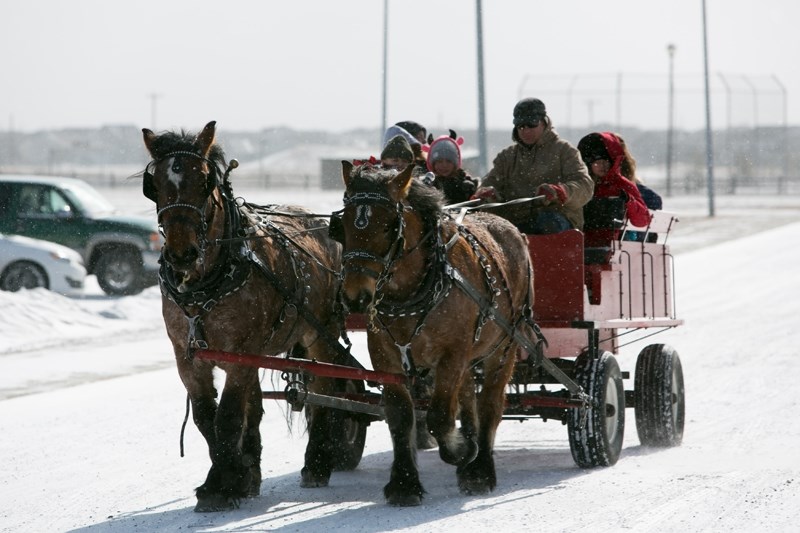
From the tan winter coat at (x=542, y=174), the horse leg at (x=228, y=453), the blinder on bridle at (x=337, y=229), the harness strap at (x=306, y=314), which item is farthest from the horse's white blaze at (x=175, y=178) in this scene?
the tan winter coat at (x=542, y=174)

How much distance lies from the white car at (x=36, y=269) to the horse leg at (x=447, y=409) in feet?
45.6

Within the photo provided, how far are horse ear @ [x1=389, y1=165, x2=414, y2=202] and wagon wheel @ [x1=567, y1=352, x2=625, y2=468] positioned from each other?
246 centimetres

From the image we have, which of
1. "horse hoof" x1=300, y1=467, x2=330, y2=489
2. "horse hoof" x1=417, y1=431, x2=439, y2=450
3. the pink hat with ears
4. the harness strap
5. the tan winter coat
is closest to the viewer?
the harness strap

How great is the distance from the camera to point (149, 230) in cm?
2269

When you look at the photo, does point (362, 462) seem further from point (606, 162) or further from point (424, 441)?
point (606, 162)

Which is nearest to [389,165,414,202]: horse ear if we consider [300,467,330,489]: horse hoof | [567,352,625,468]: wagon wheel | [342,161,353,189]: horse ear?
[342,161,353,189]: horse ear

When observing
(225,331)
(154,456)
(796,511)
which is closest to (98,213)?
(154,456)

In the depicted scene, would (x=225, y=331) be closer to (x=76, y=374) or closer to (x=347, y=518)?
(x=347, y=518)

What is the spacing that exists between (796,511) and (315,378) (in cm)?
318

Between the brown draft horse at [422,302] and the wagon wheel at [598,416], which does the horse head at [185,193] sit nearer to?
the brown draft horse at [422,302]

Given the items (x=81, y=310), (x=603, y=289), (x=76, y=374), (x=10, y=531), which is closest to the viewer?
(x=10, y=531)

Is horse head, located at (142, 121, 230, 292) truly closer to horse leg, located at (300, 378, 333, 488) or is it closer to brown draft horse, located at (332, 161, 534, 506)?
brown draft horse, located at (332, 161, 534, 506)

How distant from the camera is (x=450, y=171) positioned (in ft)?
32.6

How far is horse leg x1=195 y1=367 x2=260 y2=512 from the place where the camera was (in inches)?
297
